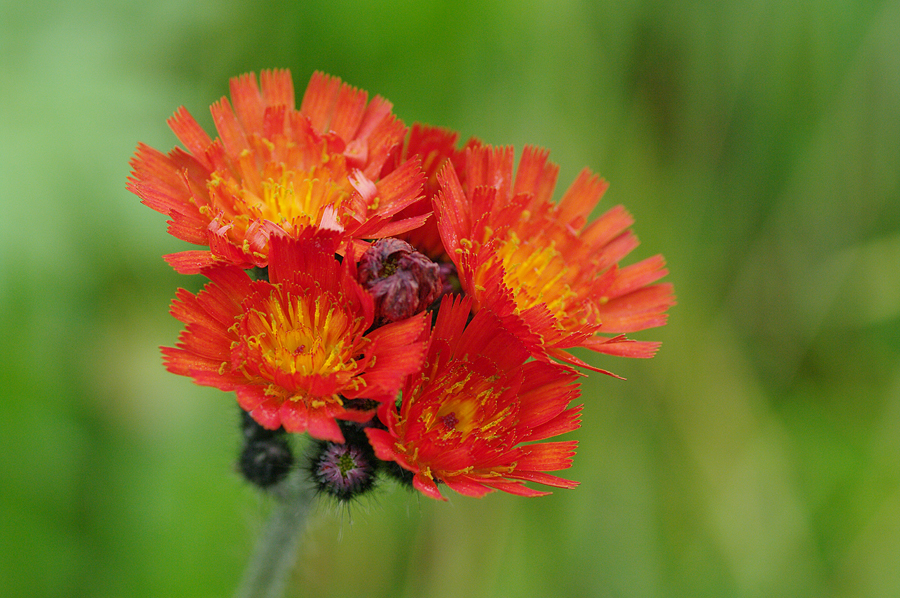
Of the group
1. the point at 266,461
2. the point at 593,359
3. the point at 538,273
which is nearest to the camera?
the point at 266,461

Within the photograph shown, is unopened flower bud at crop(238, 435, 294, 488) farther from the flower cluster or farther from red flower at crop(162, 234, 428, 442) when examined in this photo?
red flower at crop(162, 234, 428, 442)

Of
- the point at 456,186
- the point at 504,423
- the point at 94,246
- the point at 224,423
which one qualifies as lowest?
the point at 224,423

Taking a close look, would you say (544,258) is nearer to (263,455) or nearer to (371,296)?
(371,296)

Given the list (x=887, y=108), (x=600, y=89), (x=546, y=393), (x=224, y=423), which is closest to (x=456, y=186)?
(x=546, y=393)

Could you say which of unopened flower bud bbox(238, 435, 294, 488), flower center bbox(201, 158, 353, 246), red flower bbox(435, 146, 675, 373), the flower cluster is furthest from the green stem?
red flower bbox(435, 146, 675, 373)

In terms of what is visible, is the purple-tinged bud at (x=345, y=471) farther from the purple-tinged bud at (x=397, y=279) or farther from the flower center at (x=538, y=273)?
the flower center at (x=538, y=273)

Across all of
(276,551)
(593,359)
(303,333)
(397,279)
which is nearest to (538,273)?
(397,279)

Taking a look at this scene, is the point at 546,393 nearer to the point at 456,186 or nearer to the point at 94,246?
the point at 456,186
